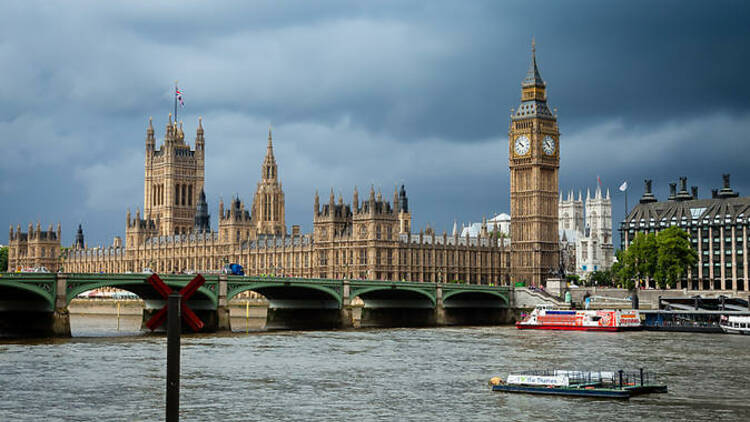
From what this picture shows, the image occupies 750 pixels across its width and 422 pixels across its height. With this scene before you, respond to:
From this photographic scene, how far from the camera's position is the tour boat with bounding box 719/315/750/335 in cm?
8844

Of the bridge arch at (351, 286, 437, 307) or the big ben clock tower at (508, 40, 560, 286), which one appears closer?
the bridge arch at (351, 286, 437, 307)

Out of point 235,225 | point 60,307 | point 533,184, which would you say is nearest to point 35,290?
point 60,307

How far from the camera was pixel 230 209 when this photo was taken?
17050 cm

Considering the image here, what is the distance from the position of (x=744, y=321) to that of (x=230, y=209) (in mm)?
97249

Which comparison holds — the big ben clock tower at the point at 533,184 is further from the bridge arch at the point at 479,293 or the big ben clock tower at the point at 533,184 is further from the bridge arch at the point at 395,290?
the bridge arch at the point at 395,290

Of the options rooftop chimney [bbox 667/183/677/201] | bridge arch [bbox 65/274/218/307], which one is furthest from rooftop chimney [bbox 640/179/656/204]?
bridge arch [bbox 65/274/218/307]

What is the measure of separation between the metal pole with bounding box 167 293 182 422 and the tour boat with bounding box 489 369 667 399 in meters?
26.4

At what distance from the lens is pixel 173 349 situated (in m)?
20.1

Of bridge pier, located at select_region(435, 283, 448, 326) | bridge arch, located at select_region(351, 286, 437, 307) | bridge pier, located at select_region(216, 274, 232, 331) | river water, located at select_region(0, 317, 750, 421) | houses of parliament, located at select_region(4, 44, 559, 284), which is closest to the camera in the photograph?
river water, located at select_region(0, 317, 750, 421)

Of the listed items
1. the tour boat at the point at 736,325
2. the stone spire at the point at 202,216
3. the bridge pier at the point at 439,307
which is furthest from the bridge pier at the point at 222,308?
the stone spire at the point at 202,216

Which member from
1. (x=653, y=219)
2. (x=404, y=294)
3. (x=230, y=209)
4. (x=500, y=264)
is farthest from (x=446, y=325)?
(x=230, y=209)

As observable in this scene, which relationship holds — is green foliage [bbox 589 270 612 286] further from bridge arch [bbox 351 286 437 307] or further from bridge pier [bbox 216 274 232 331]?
bridge pier [bbox 216 274 232 331]

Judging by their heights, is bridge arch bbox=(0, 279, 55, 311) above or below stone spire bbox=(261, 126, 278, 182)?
below

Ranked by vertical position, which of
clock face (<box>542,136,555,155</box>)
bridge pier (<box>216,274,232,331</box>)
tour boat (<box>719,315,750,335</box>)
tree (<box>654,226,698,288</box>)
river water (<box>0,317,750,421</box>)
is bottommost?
river water (<box>0,317,750,421</box>)
